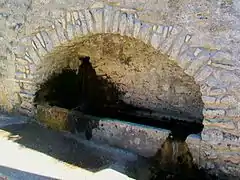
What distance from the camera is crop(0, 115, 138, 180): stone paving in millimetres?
3480

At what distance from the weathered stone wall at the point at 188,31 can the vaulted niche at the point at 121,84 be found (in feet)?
1.05

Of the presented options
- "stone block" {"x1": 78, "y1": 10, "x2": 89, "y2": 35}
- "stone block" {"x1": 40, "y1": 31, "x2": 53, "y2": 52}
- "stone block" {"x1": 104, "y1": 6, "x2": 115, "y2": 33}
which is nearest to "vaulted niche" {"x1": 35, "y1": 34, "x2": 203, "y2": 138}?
"stone block" {"x1": 40, "y1": 31, "x2": 53, "y2": 52}

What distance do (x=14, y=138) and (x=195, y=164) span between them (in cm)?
178

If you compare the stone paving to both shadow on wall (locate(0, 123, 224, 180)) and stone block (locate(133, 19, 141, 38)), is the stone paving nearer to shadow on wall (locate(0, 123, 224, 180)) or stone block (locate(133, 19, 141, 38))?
shadow on wall (locate(0, 123, 224, 180))

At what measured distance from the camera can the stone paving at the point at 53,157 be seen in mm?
3480

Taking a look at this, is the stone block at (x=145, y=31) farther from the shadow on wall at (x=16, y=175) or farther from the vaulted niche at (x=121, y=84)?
the shadow on wall at (x=16, y=175)

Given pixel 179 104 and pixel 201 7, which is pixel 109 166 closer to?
pixel 179 104

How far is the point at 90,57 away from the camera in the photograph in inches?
190

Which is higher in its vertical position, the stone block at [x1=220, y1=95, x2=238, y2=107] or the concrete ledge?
the stone block at [x1=220, y1=95, x2=238, y2=107]

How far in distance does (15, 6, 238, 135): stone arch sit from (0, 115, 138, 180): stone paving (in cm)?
52

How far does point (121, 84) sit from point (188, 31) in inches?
59.3

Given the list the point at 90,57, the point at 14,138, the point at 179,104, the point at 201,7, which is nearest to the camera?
the point at 201,7

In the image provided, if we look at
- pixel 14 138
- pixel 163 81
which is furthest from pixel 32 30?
pixel 163 81

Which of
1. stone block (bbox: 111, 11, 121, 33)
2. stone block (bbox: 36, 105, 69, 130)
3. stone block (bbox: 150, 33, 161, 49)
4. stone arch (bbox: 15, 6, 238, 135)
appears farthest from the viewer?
stone block (bbox: 36, 105, 69, 130)
